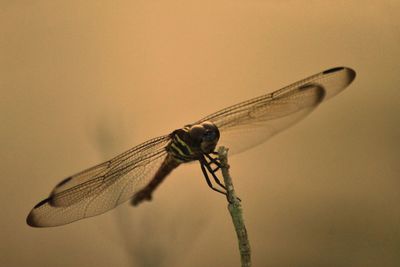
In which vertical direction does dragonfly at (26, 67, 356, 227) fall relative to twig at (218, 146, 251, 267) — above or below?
above

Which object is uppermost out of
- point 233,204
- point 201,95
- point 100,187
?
point 201,95

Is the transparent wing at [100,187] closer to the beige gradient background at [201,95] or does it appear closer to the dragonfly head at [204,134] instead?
the dragonfly head at [204,134]

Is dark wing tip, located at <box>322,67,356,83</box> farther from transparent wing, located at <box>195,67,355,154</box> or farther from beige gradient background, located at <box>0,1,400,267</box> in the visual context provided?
beige gradient background, located at <box>0,1,400,267</box>

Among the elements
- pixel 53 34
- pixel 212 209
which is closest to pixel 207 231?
pixel 212 209

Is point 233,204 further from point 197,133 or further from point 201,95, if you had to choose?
point 201,95

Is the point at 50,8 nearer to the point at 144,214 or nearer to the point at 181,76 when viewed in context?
the point at 181,76

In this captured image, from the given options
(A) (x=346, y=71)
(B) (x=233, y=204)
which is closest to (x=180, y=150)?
(B) (x=233, y=204)

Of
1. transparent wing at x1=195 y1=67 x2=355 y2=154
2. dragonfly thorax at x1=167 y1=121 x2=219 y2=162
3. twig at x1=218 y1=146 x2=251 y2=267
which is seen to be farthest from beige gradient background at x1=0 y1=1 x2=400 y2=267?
twig at x1=218 y1=146 x2=251 y2=267
